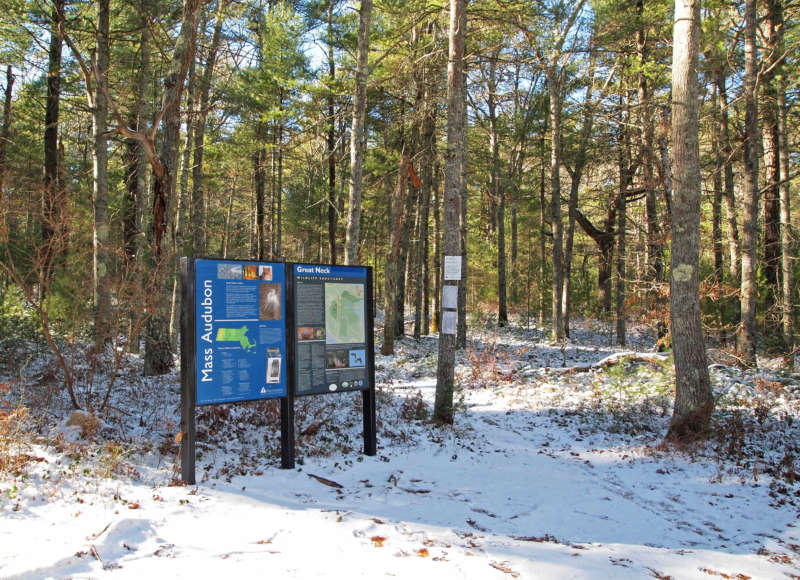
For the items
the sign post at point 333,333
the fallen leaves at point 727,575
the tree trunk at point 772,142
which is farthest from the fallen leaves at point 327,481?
the tree trunk at point 772,142

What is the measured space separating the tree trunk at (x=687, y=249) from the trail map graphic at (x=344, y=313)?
14.9ft

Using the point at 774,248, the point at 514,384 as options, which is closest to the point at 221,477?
the point at 514,384

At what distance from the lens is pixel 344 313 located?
6738 millimetres

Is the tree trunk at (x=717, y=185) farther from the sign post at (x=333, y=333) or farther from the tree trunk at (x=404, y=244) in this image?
the sign post at (x=333, y=333)

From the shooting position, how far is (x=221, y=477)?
18.6 feet

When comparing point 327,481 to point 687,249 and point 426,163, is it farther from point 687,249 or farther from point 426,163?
point 426,163

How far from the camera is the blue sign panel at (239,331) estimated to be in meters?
5.47

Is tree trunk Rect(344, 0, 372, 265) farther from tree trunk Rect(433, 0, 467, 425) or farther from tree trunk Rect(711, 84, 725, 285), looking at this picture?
tree trunk Rect(711, 84, 725, 285)

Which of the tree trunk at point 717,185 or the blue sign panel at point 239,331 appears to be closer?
the blue sign panel at point 239,331

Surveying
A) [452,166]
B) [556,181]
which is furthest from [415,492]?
[556,181]

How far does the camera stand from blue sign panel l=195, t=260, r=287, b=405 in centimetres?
547

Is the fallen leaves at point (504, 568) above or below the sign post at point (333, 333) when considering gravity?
below

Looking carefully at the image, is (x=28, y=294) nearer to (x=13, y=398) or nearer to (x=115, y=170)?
(x=13, y=398)

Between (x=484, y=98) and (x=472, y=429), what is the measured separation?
603 inches
